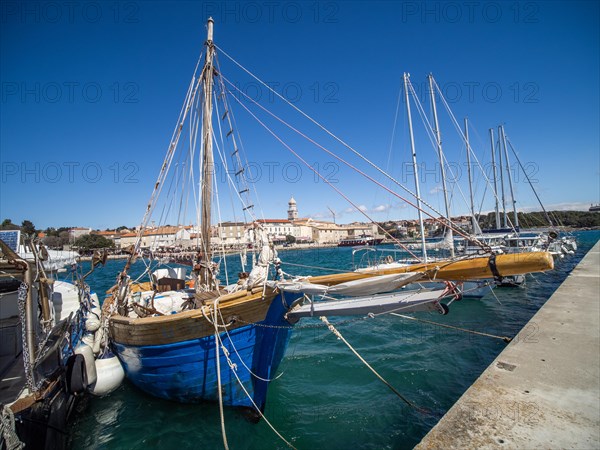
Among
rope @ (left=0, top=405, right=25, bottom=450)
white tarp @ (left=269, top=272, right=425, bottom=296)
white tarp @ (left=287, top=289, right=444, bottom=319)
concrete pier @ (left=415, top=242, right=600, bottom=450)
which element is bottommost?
concrete pier @ (left=415, top=242, right=600, bottom=450)

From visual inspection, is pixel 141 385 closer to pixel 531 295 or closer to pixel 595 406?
pixel 595 406

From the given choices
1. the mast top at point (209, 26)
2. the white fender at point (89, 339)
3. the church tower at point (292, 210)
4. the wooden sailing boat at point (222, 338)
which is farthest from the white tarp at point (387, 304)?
the church tower at point (292, 210)

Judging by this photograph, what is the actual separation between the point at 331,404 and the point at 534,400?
402cm

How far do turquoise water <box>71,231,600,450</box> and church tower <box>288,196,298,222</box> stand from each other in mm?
131312

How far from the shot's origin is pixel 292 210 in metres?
143

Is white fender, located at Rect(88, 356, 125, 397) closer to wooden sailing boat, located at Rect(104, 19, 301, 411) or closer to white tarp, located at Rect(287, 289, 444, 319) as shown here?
wooden sailing boat, located at Rect(104, 19, 301, 411)

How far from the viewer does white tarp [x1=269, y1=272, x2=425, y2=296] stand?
4.54 m

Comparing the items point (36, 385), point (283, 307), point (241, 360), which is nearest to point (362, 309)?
point (283, 307)

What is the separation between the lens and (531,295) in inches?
706

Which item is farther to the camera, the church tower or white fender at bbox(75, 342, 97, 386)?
the church tower

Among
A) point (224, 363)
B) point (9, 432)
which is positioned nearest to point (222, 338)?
point (224, 363)

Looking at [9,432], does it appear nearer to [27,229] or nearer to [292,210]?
[27,229]

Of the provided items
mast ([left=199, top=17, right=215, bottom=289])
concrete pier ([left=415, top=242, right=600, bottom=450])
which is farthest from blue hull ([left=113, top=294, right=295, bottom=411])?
concrete pier ([left=415, top=242, right=600, bottom=450])

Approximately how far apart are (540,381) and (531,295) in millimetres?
15783
